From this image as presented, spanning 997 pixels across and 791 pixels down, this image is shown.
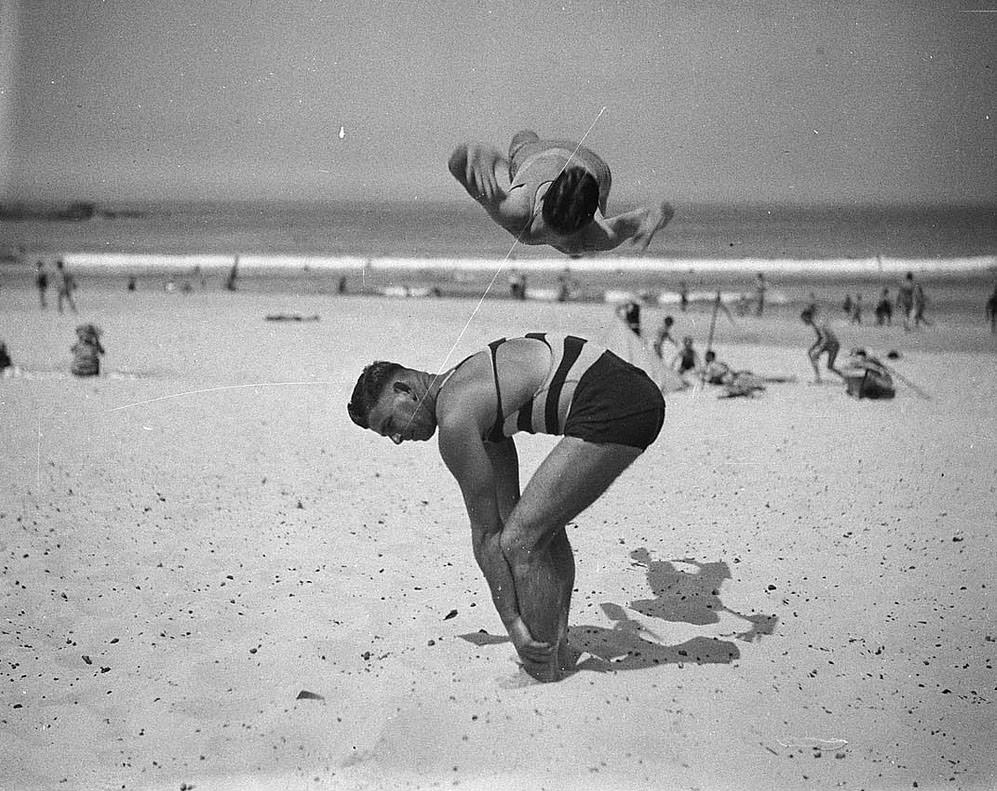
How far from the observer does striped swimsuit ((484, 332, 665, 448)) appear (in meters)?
2.23

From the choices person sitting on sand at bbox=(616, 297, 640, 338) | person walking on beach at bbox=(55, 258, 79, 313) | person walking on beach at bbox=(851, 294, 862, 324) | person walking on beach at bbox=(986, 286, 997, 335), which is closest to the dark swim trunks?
person sitting on sand at bbox=(616, 297, 640, 338)

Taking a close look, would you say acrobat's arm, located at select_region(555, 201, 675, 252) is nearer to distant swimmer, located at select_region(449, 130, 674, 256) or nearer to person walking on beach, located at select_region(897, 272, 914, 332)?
distant swimmer, located at select_region(449, 130, 674, 256)

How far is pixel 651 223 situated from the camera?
268cm

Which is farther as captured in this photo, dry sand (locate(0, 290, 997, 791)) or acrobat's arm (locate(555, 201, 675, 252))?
acrobat's arm (locate(555, 201, 675, 252))

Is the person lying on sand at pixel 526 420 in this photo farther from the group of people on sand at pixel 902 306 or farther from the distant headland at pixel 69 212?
the group of people on sand at pixel 902 306

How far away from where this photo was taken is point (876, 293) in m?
7.78

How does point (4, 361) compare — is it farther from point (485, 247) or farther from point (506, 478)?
point (506, 478)

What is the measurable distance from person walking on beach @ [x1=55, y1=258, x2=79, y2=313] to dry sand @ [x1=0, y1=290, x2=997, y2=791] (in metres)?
4.35

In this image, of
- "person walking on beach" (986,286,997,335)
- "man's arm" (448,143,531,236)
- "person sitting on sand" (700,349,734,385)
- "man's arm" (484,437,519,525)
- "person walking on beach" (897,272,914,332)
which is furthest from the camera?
"person walking on beach" (897,272,914,332)

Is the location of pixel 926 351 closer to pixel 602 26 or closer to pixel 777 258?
pixel 777 258

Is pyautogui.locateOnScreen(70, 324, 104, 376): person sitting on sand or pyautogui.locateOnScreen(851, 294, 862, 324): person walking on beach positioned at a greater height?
pyautogui.locateOnScreen(851, 294, 862, 324): person walking on beach

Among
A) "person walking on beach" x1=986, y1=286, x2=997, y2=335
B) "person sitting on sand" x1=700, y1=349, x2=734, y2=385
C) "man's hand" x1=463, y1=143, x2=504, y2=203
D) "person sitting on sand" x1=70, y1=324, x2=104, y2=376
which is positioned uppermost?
"man's hand" x1=463, y1=143, x2=504, y2=203

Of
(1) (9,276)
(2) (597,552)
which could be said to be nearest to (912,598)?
(2) (597,552)

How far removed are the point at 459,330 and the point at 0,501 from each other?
1946 mm
